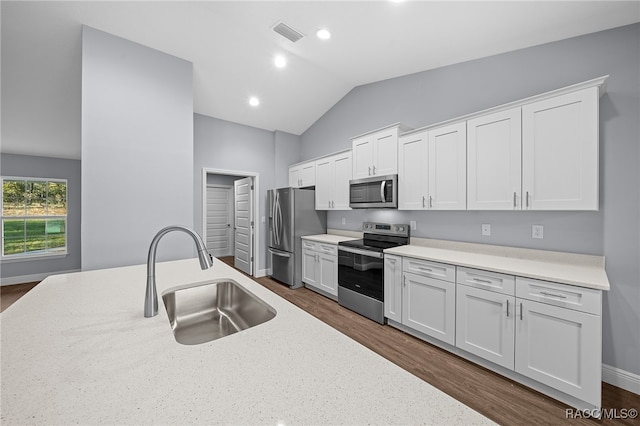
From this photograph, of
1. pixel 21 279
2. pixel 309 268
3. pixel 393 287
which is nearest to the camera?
Answer: pixel 393 287

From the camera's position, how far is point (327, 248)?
3.75 m

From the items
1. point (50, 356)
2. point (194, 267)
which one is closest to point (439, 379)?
point (194, 267)

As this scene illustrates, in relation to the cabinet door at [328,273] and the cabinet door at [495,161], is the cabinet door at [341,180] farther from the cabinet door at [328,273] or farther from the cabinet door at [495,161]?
the cabinet door at [495,161]

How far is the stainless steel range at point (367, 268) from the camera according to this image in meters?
2.88

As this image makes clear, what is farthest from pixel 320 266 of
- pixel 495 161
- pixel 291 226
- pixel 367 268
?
pixel 495 161

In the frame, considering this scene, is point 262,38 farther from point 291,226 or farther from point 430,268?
point 430,268

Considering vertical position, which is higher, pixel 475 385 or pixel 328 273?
pixel 328 273

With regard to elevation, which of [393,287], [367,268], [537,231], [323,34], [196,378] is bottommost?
[393,287]

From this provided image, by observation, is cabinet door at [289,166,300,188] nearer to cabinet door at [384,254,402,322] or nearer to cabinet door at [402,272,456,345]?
cabinet door at [384,254,402,322]

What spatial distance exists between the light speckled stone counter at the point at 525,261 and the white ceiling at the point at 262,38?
6.14 ft

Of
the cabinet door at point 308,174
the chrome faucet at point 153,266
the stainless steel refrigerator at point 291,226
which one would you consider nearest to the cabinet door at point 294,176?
the cabinet door at point 308,174

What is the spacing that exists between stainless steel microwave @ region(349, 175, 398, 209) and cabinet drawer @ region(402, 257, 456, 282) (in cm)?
75

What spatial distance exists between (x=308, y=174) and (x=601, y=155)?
351 centimetres

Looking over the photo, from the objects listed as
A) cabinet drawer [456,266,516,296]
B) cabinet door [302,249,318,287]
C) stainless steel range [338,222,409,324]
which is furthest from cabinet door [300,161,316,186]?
cabinet drawer [456,266,516,296]
